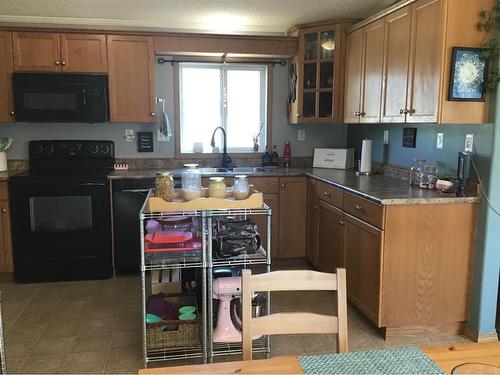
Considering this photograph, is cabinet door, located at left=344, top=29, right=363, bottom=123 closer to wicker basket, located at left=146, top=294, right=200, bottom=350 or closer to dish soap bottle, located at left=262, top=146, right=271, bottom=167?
dish soap bottle, located at left=262, top=146, right=271, bottom=167

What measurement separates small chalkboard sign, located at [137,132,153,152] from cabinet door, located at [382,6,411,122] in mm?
2219

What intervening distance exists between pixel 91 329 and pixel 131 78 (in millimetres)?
2152

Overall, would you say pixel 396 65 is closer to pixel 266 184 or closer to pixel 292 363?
pixel 266 184

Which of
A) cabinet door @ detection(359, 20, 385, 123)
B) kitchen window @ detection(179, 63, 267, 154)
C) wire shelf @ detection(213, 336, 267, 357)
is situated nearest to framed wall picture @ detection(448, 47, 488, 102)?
cabinet door @ detection(359, 20, 385, 123)

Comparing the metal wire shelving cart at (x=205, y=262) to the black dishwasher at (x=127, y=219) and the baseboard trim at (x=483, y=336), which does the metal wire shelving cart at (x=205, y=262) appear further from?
the black dishwasher at (x=127, y=219)

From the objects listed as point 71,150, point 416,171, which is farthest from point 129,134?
point 416,171

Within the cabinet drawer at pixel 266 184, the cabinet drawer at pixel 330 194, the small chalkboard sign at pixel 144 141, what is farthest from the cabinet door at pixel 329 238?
the small chalkboard sign at pixel 144 141

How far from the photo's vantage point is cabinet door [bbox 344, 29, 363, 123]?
12.1 feet

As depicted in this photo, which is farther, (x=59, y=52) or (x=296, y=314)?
(x=59, y=52)

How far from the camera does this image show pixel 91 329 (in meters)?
2.90

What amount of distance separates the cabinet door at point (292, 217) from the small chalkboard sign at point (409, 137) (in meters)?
0.97

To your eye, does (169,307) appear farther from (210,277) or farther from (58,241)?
(58,241)

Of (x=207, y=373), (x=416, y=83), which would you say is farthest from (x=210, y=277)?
(x=416, y=83)

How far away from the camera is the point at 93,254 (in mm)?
3768
